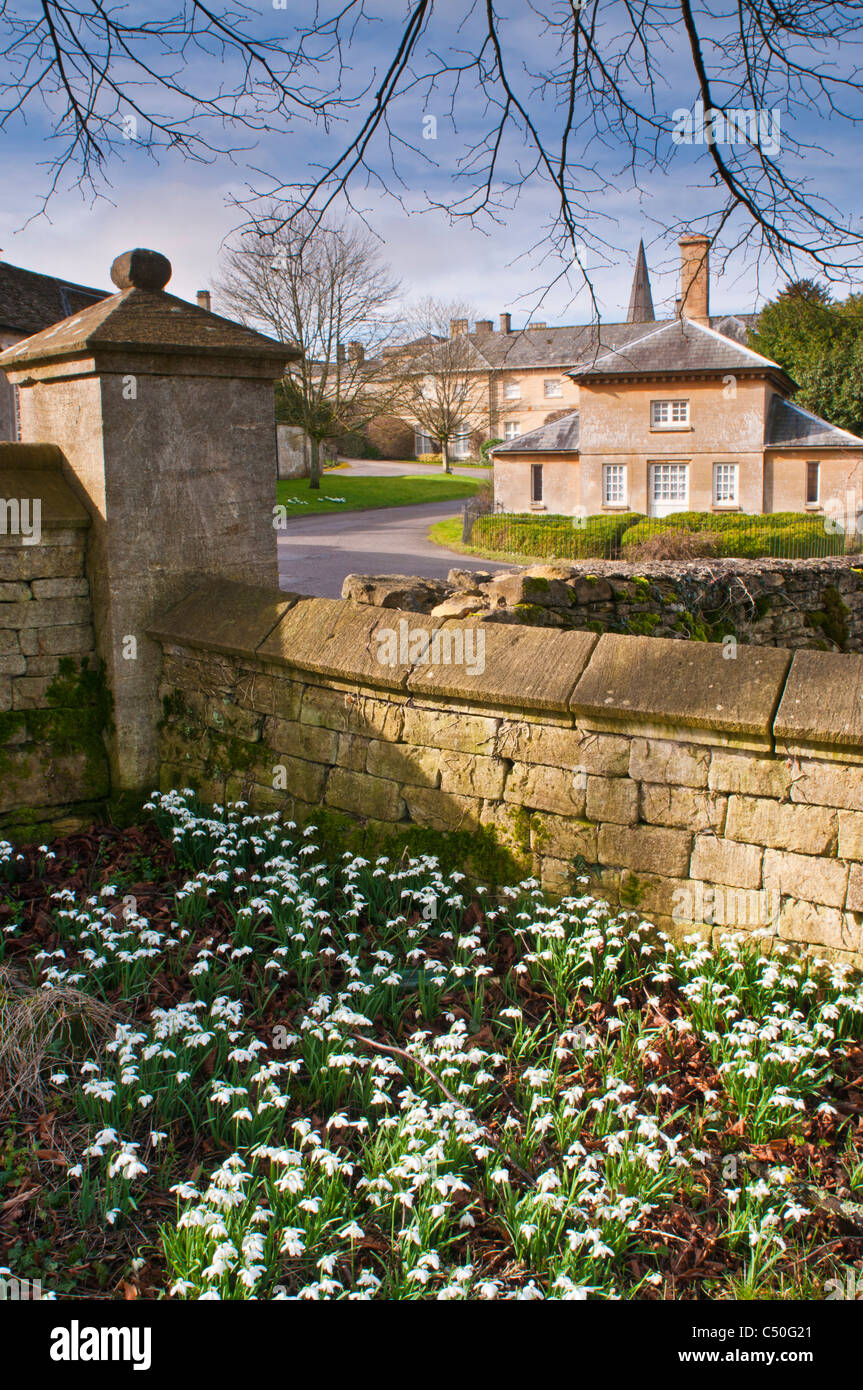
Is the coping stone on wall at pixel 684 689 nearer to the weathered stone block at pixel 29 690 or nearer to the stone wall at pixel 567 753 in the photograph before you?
the stone wall at pixel 567 753

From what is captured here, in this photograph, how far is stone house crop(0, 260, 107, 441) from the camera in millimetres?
23875

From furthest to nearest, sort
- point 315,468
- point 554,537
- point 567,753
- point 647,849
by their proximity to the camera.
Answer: point 315,468 → point 554,537 → point 567,753 → point 647,849

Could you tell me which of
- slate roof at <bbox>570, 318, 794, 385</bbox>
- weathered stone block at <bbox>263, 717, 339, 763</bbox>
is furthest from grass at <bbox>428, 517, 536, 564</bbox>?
weathered stone block at <bbox>263, 717, 339, 763</bbox>

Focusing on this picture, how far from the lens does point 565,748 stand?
168 inches

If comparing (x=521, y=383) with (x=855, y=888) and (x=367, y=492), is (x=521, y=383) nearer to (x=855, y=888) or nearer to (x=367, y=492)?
(x=367, y=492)

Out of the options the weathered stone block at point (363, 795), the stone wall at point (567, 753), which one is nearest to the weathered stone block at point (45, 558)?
the stone wall at point (567, 753)

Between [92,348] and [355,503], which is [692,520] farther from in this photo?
[92,348]

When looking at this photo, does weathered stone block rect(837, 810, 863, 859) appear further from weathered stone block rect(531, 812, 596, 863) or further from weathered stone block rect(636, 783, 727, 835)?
weathered stone block rect(531, 812, 596, 863)

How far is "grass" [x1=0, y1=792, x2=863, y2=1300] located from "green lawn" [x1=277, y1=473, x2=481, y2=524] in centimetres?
3347

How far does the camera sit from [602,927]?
13.6 ft

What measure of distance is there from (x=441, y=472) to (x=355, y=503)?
16.0 metres

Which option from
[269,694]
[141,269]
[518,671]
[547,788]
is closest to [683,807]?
[547,788]

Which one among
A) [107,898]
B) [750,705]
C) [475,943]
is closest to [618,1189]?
[475,943]

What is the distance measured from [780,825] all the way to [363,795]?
199 centimetres
